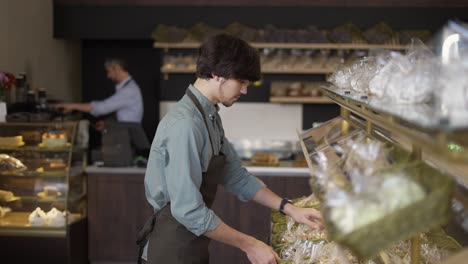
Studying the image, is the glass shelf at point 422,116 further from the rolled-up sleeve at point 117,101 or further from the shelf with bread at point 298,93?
the shelf with bread at point 298,93

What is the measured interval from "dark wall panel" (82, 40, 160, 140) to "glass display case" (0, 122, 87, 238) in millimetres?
3381

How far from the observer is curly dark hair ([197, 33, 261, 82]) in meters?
2.29

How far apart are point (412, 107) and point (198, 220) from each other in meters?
0.94

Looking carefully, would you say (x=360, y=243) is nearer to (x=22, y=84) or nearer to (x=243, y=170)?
(x=243, y=170)

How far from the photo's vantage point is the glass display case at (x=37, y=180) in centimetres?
464

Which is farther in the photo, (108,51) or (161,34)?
(108,51)

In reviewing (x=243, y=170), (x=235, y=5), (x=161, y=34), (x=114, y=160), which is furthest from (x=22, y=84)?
(x=243, y=170)

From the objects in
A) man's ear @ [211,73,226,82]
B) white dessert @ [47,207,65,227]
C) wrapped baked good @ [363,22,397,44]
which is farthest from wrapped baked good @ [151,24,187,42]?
man's ear @ [211,73,226,82]

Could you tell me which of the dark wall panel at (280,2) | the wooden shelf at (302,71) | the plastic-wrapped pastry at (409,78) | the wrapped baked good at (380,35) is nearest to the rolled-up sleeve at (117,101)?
the dark wall panel at (280,2)

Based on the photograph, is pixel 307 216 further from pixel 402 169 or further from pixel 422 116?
pixel 422 116

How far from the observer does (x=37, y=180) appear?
470 centimetres

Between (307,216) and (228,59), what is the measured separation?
0.74 meters

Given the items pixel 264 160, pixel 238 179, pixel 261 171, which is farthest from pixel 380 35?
pixel 238 179

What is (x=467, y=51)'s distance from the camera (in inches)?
54.8
